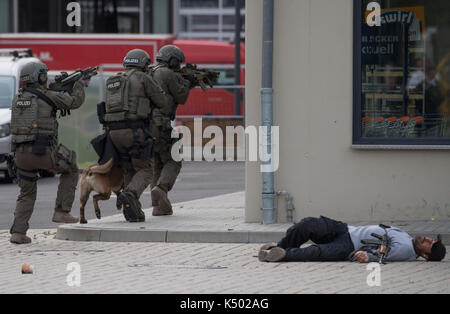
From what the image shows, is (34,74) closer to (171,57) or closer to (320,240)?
(171,57)

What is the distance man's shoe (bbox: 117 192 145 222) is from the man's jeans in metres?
2.79

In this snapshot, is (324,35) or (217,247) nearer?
(217,247)

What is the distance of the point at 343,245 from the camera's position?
9359mm

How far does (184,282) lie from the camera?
8.46 m

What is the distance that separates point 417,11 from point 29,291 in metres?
6.04

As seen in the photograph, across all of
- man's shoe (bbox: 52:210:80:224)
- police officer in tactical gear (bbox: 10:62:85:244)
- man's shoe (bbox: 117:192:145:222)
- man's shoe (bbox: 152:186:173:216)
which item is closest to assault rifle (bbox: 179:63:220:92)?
man's shoe (bbox: 152:186:173:216)

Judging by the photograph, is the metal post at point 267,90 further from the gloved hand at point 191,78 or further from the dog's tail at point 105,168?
the dog's tail at point 105,168

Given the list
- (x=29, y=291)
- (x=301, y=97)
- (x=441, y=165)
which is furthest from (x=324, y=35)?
(x=29, y=291)

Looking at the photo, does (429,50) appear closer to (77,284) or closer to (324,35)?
(324,35)

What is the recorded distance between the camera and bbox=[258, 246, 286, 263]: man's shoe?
935 centimetres

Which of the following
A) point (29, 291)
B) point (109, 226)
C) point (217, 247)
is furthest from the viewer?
point (109, 226)

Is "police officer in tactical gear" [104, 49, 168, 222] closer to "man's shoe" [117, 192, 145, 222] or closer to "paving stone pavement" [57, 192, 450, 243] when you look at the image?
"man's shoe" [117, 192, 145, 222]

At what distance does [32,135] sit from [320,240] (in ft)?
11.2

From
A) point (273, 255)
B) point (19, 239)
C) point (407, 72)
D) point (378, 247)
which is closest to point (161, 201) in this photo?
point (19, 239)
